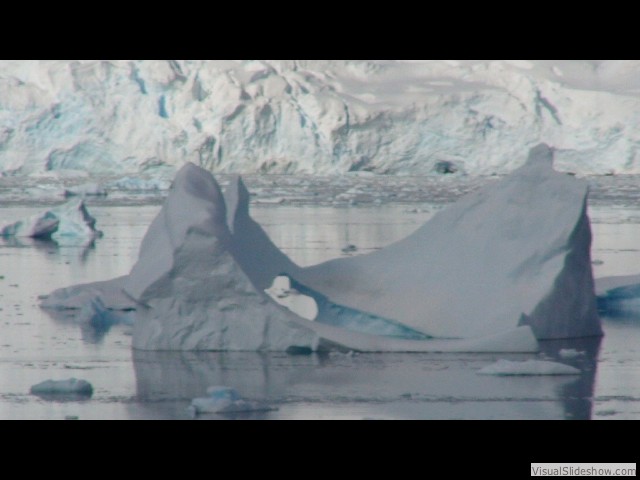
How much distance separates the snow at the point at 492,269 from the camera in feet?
21.5

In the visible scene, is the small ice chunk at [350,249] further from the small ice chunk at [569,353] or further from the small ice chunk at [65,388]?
the small ice chunk at [65,388]

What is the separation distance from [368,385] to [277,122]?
29.3m

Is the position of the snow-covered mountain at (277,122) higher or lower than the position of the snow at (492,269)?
higher

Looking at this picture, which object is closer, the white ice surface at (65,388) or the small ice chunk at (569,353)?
the white ice surface at (65,388)

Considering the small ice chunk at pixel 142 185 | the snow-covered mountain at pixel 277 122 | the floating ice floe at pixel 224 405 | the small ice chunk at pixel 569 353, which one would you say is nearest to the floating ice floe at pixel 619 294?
the small ice chunk at pixel 569 353

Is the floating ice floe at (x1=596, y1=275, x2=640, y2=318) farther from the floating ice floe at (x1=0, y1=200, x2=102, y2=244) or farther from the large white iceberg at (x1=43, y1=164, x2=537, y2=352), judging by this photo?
the floating ice floe at (x1=0, y1=200, x2=102, y2=244)

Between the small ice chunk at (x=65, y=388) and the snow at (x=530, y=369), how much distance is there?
194cm

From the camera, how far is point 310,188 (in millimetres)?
29594

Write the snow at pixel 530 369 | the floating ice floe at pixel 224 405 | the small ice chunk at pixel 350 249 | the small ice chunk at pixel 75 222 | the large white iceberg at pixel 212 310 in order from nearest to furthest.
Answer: the floating ice floe at pixel 224 405 → the snow at pixel 530 369 → the large white iceberg at pixel 212 310 → the small ice chunk at pixel 350 249 → the small ice chunk at pixel 75 222

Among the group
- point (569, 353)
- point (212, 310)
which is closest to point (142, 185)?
point (212, 310)

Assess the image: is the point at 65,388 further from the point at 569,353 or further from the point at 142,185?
the point at 142,185

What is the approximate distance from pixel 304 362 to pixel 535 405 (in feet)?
4.89

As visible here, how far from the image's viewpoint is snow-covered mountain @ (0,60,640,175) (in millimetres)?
34094

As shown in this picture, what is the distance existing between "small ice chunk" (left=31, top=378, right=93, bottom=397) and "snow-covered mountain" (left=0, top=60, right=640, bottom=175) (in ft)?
95.8
